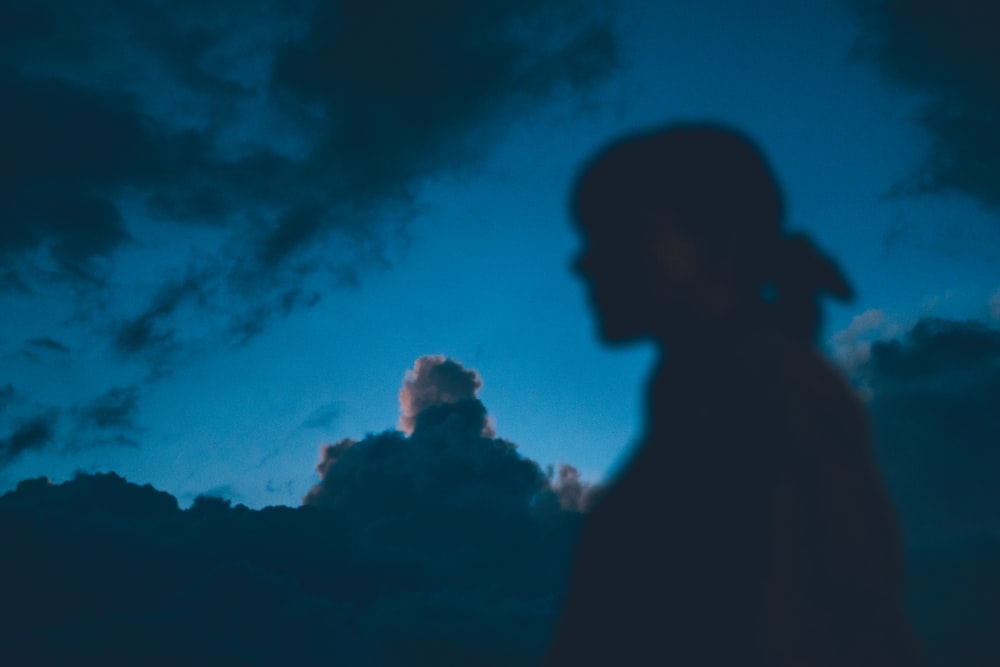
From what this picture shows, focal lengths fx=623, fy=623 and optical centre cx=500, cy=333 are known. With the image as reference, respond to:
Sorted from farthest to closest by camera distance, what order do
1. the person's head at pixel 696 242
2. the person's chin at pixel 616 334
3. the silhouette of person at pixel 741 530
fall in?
the person's chin at pixel 616 334, the person's head at pixel 696 242, the silhouette of person at pixel 741 530

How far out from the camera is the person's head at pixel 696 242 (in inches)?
116

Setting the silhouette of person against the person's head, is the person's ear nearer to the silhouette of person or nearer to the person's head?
the person's head

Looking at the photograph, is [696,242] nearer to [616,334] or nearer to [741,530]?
[616,334]

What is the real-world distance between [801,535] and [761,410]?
17.5 inches

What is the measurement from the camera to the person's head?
9.64ft

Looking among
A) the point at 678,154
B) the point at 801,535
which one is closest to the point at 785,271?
the point at 678,154

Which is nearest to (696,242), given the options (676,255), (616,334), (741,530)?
(676,255)

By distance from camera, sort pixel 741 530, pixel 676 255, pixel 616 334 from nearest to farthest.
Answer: pixel 741 530
pixel 676 255
pixel 616 334

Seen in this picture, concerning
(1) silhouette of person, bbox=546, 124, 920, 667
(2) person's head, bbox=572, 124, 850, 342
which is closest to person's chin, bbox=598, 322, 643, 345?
(2) person's head, bbox=572, 124, 850, 342

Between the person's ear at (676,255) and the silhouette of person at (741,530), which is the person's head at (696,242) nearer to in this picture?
the person's ear at (676,255)

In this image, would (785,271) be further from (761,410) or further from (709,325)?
(761,410)

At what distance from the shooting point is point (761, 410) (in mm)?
2279

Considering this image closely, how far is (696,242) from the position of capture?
2.98 meters

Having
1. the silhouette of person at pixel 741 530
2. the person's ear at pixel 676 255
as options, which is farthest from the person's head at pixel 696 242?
the silhouette of person at pixel 741 530
